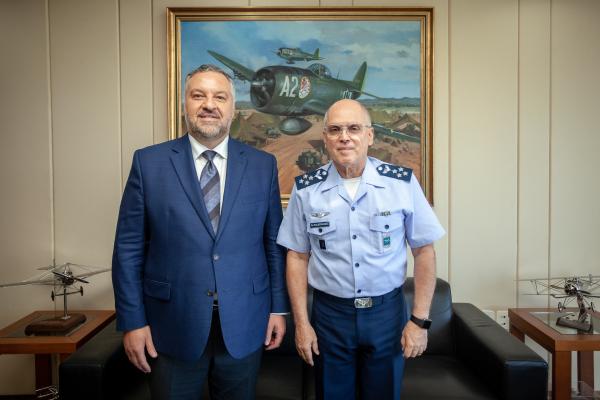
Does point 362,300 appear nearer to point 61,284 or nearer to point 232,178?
point 232,178

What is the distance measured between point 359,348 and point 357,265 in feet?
0.95

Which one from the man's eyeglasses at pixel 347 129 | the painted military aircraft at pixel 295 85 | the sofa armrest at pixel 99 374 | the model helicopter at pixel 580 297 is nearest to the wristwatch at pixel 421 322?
the man's eyeglasses at pixel 347 129

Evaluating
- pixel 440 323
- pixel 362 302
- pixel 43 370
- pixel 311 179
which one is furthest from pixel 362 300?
pixel 43 370

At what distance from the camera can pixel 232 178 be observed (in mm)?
1332

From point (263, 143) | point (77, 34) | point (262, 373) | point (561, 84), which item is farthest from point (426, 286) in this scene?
point (77, 34)

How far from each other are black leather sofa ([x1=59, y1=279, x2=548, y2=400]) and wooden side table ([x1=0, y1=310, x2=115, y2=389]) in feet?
0.49

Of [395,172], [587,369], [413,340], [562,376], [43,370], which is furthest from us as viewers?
[587,369]

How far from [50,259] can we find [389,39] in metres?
2.29

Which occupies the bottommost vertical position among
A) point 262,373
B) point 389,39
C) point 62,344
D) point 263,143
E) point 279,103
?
point 262,373

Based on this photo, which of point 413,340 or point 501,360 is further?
point 501,360

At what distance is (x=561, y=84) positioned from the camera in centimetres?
232

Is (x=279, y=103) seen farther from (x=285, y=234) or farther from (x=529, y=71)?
(x=529, y=71)

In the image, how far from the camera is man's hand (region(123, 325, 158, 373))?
1.28 m

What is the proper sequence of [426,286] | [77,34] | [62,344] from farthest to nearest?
1. [77,34]
2. [62,344]
3. [426,286]
